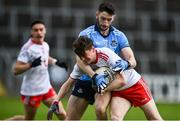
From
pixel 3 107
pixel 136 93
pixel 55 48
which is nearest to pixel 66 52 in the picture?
pixel 55 48

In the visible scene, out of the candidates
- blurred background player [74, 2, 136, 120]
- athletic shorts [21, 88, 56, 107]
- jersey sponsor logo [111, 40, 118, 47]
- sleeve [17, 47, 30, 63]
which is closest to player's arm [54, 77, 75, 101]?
blurred background player [74, 2, 136, 120]

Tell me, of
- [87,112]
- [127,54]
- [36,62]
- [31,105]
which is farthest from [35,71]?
[87,112]

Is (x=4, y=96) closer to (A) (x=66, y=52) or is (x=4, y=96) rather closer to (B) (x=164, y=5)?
(A) (x=66, y=52)

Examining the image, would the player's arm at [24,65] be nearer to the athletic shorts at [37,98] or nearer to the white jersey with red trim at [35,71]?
the white jersey with red trim at [35,71]

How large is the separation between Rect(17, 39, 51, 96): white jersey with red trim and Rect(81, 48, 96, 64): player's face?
3.16 metres

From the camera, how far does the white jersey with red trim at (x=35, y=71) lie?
1391 cm

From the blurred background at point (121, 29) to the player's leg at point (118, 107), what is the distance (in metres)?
16.5

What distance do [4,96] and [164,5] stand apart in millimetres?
9604

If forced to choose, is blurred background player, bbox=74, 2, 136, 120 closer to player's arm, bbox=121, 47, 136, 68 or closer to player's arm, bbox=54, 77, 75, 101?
player's arm, bbox=121, 47, 136, 68

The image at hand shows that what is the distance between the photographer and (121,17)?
1270 inches

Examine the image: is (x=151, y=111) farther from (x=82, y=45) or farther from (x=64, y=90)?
(x=82, y=45)

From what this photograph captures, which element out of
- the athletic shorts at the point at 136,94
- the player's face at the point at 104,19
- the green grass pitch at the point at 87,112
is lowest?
the green grass pitch at the point at 87,112

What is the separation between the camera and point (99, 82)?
35.1ft

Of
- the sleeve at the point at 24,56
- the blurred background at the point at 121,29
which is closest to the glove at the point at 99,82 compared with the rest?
the sleeve at the point at 24,56
